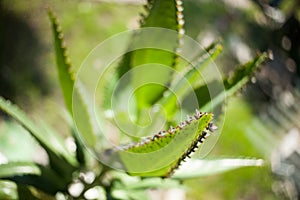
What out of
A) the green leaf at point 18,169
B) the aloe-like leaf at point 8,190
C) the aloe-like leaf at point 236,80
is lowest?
the aloe-like leaf at point 236,80

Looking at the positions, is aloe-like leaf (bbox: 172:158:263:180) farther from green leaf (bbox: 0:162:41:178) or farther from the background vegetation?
the background vegetation

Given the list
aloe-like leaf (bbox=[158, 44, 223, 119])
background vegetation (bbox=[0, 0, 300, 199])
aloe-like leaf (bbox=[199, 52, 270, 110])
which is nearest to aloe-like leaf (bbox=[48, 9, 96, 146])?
aloe-like leaf (bbox=[158, 44, 223, 119])

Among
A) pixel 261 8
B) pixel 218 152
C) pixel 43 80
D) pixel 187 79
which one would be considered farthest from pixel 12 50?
pixel 261 8

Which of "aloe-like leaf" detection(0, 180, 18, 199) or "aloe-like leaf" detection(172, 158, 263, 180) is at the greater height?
"aloe-like leaf" detection(0, 180, 18, 199)

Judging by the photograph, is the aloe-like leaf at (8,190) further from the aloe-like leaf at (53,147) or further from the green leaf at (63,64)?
the green leaf at (63,64)

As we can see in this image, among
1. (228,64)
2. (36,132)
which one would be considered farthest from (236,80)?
(228,64)

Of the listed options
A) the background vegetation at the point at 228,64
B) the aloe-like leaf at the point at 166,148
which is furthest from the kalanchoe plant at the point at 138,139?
the background vegetation at the point at 228,64

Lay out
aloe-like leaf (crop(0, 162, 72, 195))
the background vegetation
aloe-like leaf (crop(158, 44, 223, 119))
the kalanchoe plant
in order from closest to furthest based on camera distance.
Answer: the kalanchoe plant, aloe-like leaf (crop(158, 44, 223, 119)), aloe-like leaf (crop(0, 162, 72, 195)), the background vegetation
